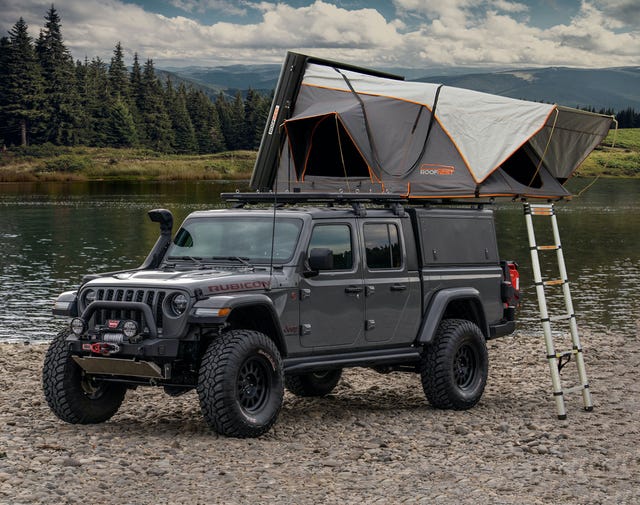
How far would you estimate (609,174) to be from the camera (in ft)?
489

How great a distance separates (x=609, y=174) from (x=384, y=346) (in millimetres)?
143630

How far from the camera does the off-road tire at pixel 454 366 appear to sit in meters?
12.2

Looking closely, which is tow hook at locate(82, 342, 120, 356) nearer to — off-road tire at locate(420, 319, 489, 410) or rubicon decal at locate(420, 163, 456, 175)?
off-road tire at locate(420, 319, 489, 410)

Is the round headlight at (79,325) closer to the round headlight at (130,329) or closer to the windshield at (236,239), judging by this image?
the round headlight at (130,329)

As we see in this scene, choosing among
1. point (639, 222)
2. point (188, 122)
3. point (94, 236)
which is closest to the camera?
point (94, 236)

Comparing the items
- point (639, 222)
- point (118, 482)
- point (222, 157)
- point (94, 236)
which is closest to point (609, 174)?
point (222, 157)

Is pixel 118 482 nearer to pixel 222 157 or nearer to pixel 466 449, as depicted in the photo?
pixel 466 449

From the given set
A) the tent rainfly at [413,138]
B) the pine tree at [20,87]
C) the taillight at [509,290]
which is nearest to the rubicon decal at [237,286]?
the tent rainfly at [413,138]

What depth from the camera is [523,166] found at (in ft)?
50.5

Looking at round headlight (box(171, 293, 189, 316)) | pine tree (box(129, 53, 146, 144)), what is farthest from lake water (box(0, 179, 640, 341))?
pine tree (box(129, 53, 146, 144))

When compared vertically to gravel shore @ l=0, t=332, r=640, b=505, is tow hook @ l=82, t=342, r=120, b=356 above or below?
above

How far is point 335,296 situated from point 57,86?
14156 cm

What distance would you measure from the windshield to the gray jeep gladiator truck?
0.05ft

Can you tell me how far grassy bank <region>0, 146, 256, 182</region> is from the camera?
119750 millimetres
